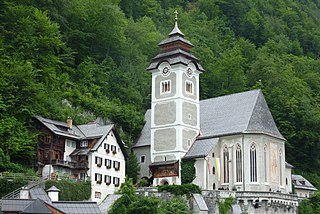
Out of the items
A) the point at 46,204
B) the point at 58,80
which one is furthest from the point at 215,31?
the point at 46,204

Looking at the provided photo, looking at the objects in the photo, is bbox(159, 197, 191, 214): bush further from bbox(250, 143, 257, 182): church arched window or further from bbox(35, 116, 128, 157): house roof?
bbox(250, 143, 257, 182): church arched window

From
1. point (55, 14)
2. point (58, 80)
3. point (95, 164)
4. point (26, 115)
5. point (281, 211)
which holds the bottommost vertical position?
point (281, 211)

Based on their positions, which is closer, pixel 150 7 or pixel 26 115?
pixel 26 115

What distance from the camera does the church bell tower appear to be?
71188mm

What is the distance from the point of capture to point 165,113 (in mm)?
73188

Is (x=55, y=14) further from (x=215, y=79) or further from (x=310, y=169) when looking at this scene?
(x=310, y=169)

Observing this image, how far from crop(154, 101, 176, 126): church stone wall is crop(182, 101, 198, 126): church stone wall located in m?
1.09

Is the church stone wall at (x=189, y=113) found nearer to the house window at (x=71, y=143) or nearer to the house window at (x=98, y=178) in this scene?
the house window at (x=98, y=178)

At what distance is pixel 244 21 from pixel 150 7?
853 inches

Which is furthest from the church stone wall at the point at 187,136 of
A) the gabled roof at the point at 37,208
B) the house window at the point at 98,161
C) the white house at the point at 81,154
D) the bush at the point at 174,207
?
the gabled roof at the point at 37,208

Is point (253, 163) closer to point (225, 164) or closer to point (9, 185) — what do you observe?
point (225, 164)

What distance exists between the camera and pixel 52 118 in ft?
222

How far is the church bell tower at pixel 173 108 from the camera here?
234 feet

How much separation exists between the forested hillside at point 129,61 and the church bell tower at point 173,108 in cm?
583
